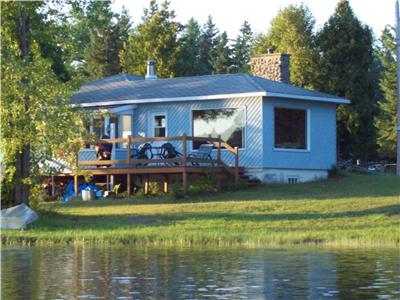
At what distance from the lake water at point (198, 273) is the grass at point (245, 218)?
1765mm

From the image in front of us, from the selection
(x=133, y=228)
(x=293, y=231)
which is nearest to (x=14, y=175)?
(x=133, y=228)

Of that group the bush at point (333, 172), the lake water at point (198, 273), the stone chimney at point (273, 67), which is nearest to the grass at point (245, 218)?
the lake water at point (198, 273)

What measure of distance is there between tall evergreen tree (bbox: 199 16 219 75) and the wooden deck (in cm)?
4945

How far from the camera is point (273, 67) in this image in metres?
46.6

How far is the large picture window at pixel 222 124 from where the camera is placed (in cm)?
4097

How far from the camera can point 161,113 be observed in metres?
42.7

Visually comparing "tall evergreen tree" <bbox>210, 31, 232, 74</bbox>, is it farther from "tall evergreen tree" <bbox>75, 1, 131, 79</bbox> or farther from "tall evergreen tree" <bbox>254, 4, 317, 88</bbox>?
"tall evergreen tree" <bbox>75, 1, 131, 79</bbox>

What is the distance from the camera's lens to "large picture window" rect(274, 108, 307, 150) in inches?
1625

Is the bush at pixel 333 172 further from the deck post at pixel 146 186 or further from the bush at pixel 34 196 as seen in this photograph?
the bush at pixel 34 196

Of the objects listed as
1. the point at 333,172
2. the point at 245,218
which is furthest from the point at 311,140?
the point at 245,218

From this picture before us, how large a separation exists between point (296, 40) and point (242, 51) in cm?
2840

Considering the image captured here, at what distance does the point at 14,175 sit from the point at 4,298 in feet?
55.4

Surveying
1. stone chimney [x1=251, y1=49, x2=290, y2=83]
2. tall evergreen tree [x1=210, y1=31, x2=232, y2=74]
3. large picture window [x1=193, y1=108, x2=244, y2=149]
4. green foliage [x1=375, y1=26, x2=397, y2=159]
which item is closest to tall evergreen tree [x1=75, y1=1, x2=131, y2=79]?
tall evergreen tree [x1=210, y1=31, x2=232, y2=74]

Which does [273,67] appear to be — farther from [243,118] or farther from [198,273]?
[198,273]
